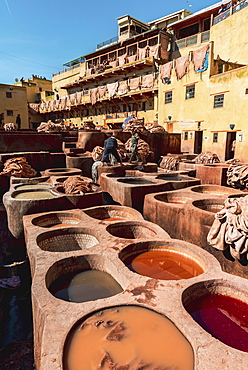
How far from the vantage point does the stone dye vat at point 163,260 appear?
400 cm

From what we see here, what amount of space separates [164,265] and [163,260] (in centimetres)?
14

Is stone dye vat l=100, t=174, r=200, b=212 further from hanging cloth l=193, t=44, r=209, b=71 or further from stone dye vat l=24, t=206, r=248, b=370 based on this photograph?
hanging cloth l=193, t=44, r=209, b=71

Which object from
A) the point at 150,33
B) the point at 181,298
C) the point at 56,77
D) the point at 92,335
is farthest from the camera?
the point at 56,77

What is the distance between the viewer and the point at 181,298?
3.06 meters

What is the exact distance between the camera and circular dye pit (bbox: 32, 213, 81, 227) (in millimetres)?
5914

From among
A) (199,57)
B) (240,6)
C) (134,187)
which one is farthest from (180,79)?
(134,187)

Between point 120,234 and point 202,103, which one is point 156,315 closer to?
point 120,234

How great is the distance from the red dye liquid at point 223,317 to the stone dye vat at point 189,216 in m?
0.93

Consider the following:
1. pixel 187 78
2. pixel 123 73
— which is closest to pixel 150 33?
pixel 123 73

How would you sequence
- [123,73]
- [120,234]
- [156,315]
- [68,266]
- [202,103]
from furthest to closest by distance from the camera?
[123,73] < [202,103] < [120,234] < [68,266] < [156,315]

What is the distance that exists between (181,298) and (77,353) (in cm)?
138

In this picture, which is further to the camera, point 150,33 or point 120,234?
point 150,33

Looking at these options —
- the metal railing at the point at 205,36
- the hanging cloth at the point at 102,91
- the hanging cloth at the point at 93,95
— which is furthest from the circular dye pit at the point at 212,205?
the hanging cloth at the point at 93,95

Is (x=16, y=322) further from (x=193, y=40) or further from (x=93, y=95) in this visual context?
(x=93, y=95)
